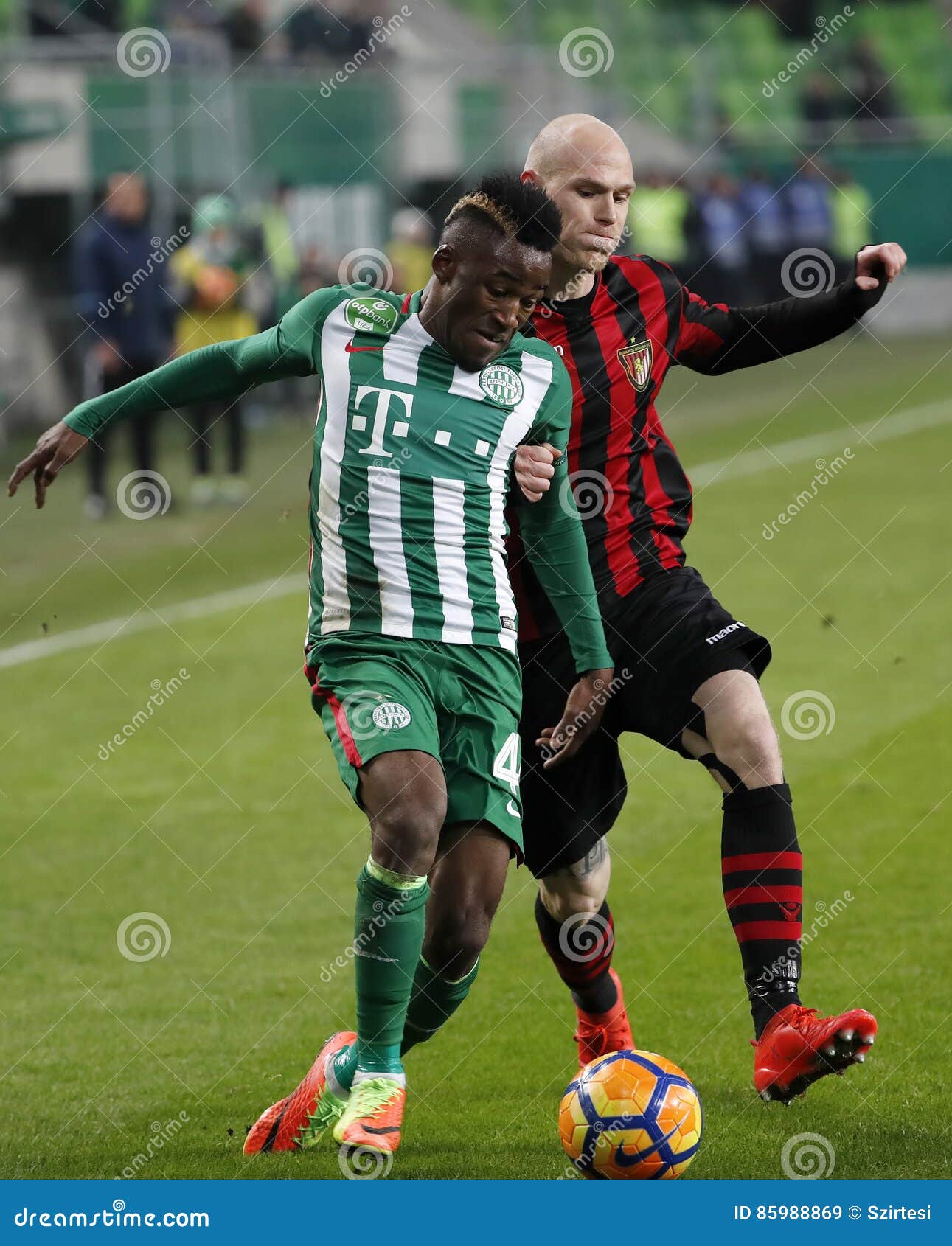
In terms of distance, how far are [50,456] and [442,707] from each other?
1.08m

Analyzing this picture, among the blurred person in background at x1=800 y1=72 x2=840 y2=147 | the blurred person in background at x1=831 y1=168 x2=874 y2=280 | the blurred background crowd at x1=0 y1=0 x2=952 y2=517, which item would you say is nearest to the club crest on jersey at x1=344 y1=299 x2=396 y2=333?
the blurred background crowd at x1=0 y1=0 x2=952 y2=517

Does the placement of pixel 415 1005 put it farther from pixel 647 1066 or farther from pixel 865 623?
pixel 865 623

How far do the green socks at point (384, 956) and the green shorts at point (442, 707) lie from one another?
0.20 meters

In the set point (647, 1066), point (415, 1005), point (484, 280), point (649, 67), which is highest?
point (649, 67)

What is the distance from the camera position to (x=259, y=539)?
13.0 metres

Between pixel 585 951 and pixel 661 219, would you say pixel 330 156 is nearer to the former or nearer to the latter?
pixel 661 219

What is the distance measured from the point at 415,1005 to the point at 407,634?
937 millimetres

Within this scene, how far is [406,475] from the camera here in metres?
3.95

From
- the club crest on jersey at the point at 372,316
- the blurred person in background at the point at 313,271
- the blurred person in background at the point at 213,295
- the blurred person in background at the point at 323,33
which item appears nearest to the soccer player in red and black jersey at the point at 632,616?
the club crest on jersey at the point at 372,316

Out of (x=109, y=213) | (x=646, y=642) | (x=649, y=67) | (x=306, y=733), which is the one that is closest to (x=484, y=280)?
(x=646, y=642)

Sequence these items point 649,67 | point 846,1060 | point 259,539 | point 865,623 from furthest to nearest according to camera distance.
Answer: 1. point 649,67
2. point 259,539
3. point 865,623
4. point 846,1060

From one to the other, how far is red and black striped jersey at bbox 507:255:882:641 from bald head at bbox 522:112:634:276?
171mm

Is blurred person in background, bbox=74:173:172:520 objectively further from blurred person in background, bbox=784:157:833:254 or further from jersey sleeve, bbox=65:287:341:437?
blurred person in background, bbox=784:157:833:254

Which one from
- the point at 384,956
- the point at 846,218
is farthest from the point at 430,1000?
the point at 846,218
